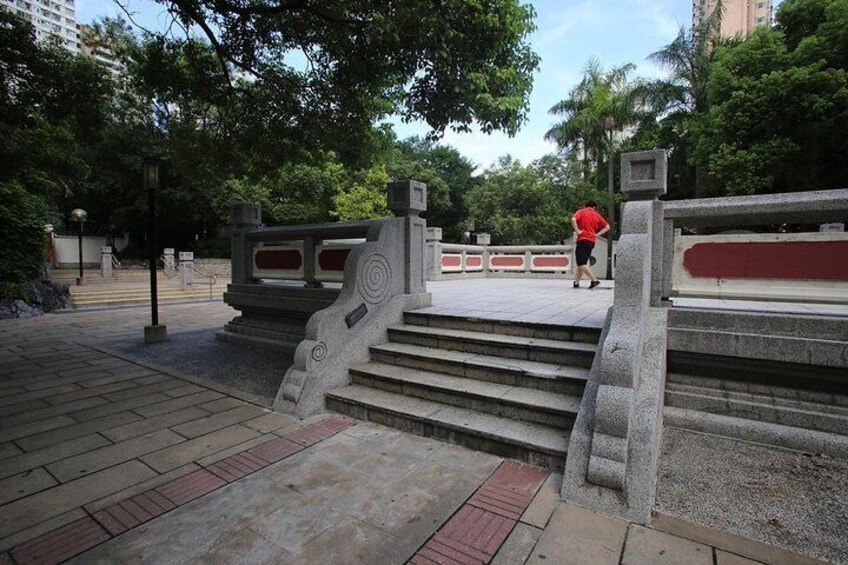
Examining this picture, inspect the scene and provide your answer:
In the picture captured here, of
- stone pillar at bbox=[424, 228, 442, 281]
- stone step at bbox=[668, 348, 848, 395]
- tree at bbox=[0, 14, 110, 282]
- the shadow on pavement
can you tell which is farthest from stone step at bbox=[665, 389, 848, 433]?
stone pillar at bbox=[424, 228, 442, 281]

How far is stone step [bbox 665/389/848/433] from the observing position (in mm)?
3238

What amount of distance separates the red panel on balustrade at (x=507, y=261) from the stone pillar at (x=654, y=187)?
11158mm

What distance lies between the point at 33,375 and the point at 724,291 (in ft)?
26.2

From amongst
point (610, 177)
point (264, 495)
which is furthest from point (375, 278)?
point (610, 177)

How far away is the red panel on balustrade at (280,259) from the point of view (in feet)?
22.1

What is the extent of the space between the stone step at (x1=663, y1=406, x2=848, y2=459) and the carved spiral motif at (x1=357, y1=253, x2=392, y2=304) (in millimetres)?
3152

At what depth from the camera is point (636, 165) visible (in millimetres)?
4078

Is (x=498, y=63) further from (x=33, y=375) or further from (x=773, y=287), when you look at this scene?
(x=33, y=375)

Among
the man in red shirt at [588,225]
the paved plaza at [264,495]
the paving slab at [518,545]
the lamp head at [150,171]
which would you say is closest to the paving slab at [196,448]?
the paved plaza at [264,495]

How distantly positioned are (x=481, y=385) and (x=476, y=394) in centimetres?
22

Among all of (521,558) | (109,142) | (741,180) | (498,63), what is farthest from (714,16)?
(109,142)

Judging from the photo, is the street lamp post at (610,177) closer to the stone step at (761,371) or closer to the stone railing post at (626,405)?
the stone step at (761,371)

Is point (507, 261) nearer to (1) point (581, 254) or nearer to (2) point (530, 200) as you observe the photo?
(1) point (581, 254)

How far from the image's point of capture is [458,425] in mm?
3643
